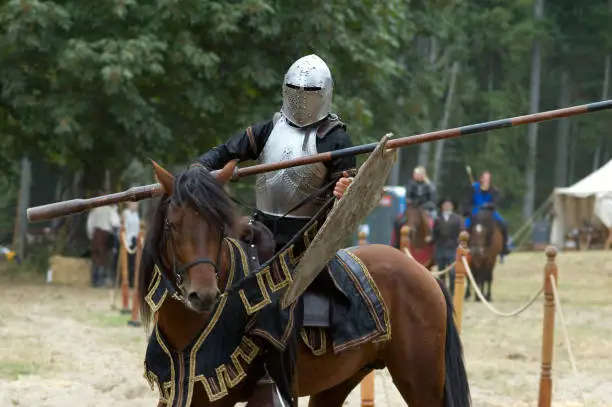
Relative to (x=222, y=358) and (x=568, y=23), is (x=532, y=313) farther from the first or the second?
(x=568, y=23)

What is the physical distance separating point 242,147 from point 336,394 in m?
1.62

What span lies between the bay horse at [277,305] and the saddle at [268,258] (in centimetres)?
13

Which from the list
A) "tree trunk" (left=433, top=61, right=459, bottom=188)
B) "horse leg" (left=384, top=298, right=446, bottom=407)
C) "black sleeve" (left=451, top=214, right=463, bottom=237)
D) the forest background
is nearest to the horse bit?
"horse leg" (left=384, top=298, right=446, bottom=407)

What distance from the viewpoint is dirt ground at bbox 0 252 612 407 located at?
9.65 meters

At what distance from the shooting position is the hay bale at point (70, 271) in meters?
20.7

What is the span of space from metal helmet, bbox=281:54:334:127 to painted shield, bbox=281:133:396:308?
0.46m

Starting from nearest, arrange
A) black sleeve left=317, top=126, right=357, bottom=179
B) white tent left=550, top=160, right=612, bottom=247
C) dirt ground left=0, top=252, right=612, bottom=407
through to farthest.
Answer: black sleeve left=317, top=126, right=357, bottom=179 < dirt ground left=0, top=252, right=612, bottom=407 < white tent left=550, top=160, right=612, bottom=247

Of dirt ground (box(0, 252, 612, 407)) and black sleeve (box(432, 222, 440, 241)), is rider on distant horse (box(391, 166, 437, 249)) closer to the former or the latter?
black sleeve (box(432, 222, 440, 241))

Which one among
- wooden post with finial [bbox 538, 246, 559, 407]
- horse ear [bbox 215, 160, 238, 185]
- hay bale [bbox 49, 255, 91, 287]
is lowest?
hay bale [bbox 49, 255, 91, 287]

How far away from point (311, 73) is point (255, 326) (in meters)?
1.31

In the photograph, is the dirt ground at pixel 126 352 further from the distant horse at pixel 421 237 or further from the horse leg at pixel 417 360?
the horse leg at pixel 417 360

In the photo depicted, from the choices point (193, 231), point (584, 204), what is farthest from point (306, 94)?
point (584, 204)

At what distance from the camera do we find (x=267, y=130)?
579 centimetres

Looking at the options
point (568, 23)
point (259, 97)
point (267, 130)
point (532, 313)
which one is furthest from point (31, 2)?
point (568, 23)
